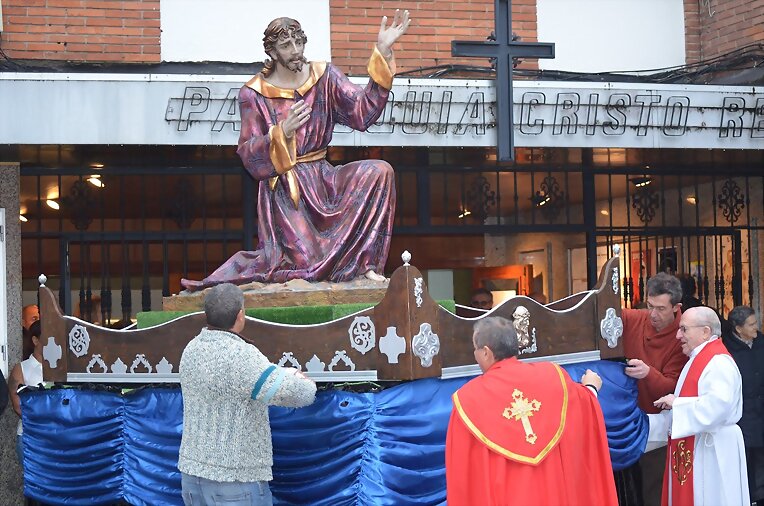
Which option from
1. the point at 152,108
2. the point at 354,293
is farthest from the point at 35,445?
the point at 152,108

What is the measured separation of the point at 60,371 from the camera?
23.6ft

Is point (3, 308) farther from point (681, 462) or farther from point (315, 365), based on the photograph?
point (681, 462)

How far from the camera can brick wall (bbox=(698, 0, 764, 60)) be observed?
1163 centimetres

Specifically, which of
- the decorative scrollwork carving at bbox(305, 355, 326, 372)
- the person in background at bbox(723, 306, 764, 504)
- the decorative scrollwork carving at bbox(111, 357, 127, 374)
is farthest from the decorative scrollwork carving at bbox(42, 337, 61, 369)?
the person in background at bbox(723, 306, 764, 504)

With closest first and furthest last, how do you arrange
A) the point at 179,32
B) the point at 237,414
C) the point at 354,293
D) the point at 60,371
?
the point at 237,414, the point at 354,293, the point at 60,371, the point at 179,32

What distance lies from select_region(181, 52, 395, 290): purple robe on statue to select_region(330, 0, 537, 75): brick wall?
4068mm

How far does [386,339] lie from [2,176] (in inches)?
242

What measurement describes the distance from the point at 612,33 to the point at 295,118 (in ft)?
21.1

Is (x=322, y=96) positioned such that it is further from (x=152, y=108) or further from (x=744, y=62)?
(x=744, y=62)

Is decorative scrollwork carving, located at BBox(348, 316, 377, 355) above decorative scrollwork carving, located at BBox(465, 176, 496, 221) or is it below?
below

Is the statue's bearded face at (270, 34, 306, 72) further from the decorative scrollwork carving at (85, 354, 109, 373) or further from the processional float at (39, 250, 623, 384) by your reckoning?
the decorative scrollwork carving at (85, 354, 109, 373)

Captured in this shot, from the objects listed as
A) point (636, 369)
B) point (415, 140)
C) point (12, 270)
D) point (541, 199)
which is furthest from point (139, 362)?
point (541, 199)

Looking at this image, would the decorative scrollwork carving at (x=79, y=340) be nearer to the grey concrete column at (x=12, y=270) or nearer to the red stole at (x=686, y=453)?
the grey concrete column at (x=12, y=270)

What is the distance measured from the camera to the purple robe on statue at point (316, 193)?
23.0 ft
